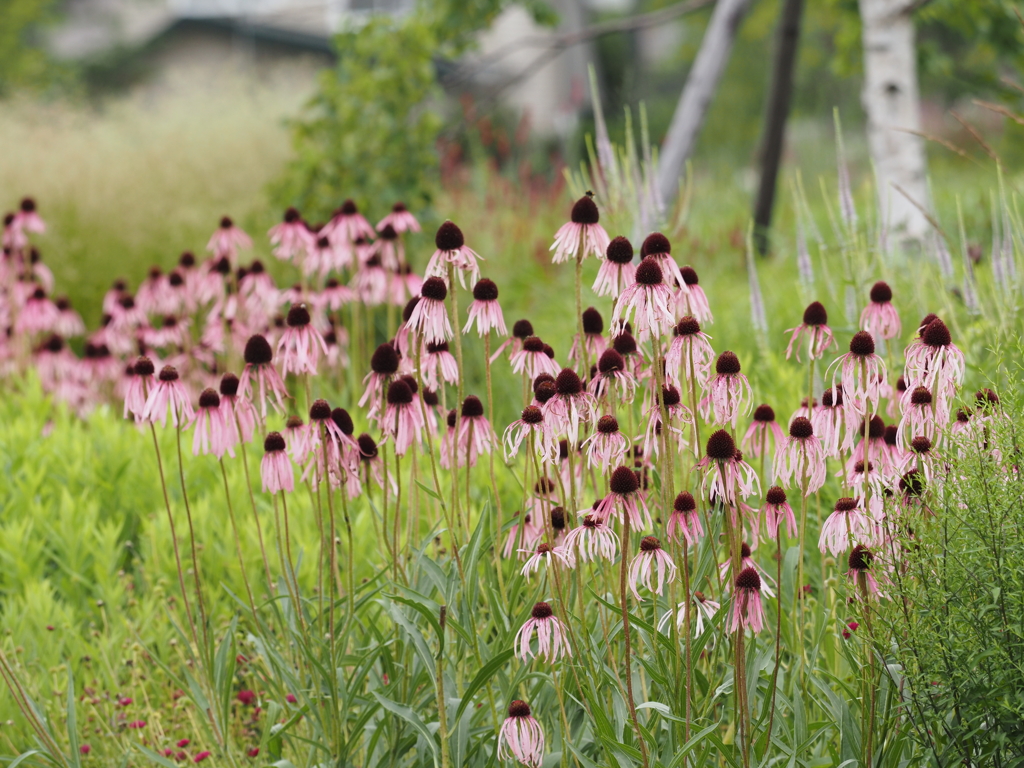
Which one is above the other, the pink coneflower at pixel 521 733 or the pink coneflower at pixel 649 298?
the pink coneflower at pixel 649 298

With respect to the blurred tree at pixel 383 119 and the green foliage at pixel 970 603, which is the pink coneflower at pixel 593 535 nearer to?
the green foliage at pixel 970 603

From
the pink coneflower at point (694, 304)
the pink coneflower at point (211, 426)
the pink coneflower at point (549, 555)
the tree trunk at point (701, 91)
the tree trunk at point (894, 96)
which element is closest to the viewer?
the pink coneflower at point (549, 555)

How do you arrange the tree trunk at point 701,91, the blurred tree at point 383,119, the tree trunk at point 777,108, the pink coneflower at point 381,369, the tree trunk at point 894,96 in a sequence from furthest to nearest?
1. the tree trunk at point 777,108
2. the blurred tree at point 383,119
3. the tree trunk at point 701,91
4. the tree trunk at point 894,96
5. the pink coneflower at point 381,369

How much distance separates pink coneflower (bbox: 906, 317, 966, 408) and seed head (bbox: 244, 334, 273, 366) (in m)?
1.23

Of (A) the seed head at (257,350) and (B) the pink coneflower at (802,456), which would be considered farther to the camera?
(A) the seed head at (257,350)

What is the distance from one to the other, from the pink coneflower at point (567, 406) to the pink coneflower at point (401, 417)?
0.32 metres

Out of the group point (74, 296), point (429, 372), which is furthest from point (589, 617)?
point (74, 296)

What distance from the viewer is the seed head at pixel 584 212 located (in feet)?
5.80

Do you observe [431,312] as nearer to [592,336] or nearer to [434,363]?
[434,363]

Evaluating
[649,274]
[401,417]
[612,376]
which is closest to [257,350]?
[401,417]

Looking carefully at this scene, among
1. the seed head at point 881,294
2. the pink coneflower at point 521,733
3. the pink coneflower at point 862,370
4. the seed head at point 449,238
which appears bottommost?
the pink coneflower at point 521,733

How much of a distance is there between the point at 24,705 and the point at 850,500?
168 centimetres

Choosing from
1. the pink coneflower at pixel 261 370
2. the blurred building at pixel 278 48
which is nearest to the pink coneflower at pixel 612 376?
the pink coneflower at pixel 261 370

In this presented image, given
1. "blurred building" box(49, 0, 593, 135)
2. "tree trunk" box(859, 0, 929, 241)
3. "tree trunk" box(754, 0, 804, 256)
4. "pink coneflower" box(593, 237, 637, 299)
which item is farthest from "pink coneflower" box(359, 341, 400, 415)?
"blurred building" box(49, 0, 593, 135)
